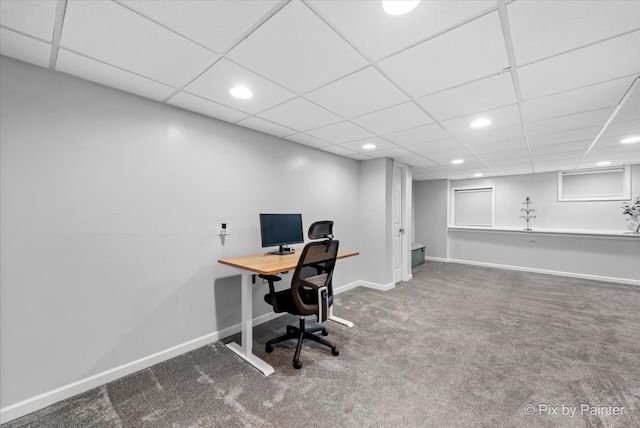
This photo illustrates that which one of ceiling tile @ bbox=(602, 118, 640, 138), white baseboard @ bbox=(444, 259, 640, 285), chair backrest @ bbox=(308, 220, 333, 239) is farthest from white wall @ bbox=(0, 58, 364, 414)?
white baseboard @ bbox=(444, 259, 640, 285)

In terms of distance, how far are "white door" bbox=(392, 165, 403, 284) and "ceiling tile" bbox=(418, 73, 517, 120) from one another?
92.3 inches

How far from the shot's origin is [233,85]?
6.82 feet

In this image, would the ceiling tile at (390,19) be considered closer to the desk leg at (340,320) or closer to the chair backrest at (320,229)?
the chair backrest at (320,229)

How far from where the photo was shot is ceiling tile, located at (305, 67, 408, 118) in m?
1.95

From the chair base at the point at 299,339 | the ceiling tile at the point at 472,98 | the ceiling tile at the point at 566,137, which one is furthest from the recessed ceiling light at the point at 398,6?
the ceiling tile at the point at 566,137

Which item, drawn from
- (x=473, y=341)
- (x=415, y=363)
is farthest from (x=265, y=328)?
(x=473, y=341)

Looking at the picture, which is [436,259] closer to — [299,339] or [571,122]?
[571,122]

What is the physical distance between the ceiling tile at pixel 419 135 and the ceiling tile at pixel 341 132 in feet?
1.24

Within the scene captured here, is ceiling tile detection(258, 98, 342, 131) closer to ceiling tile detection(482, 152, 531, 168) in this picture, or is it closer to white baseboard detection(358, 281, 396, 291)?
white baseboard detection(358, 281, 396, 291)

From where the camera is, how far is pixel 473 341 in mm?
2844

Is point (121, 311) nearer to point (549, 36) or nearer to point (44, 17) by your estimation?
point (44, 17)

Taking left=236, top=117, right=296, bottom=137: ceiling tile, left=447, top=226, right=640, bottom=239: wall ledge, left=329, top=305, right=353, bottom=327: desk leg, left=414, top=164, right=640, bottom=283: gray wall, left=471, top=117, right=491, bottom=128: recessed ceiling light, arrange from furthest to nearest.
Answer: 1. left=414, top=164, right=640, bottom=283: gray wall
2. left=447, top=226, right=640, bottom=239: wall ledge
3. left=329, top=305, right=353, bottom=327: desk leg
4. left=236, top=117, right=296, bottom=137: ceiling tile
5. left=471, top=117, right=491, bottom=128: recessed ceiling light

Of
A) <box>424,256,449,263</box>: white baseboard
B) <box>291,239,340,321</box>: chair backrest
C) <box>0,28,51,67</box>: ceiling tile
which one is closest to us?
<box>0,28,51,67</box>: ceiling tile

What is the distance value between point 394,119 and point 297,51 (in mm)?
1477
